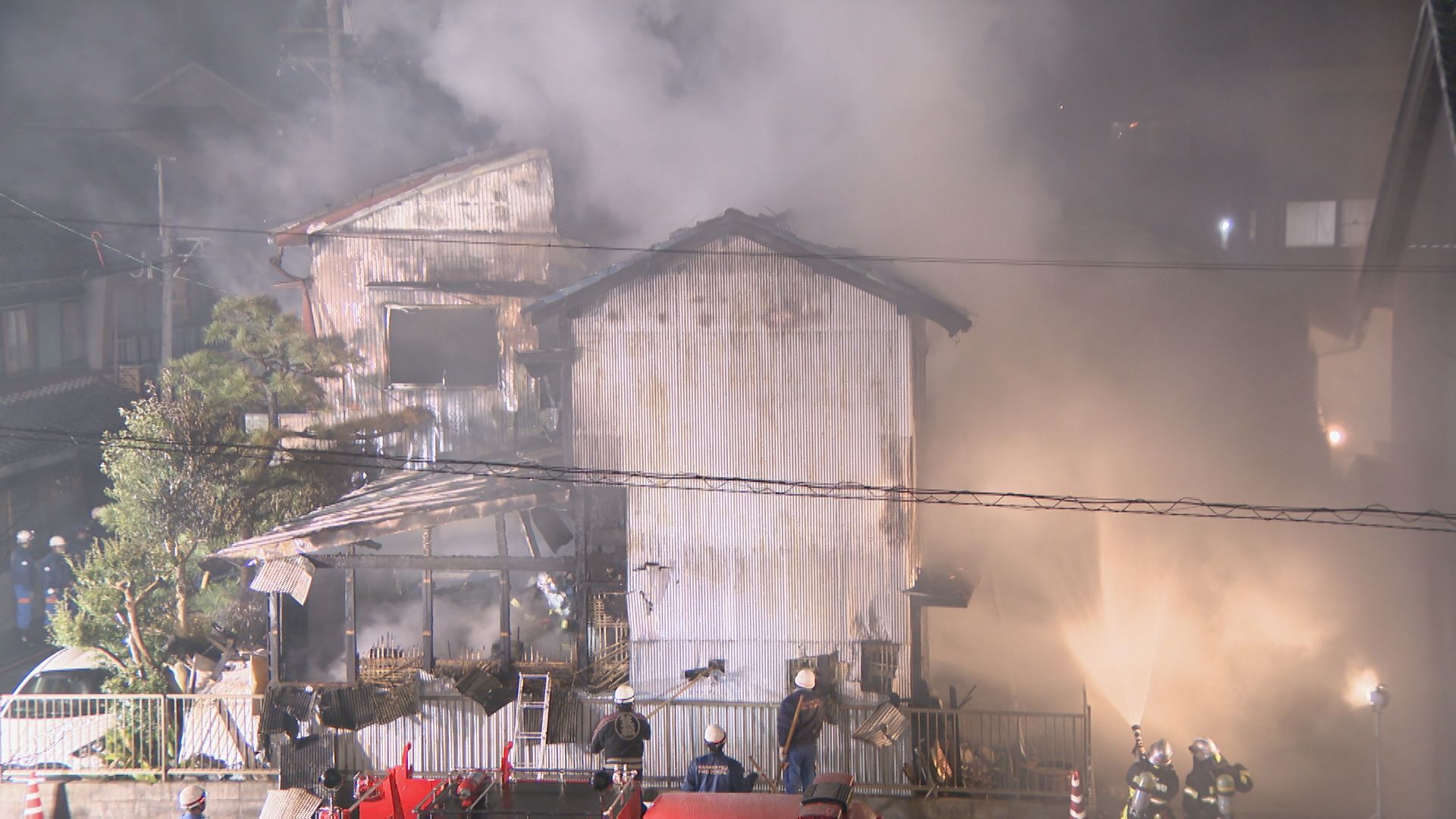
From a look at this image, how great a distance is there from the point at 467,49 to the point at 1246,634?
20924 millimetres

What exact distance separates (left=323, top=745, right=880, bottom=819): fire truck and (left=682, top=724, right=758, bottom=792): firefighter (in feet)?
2.66

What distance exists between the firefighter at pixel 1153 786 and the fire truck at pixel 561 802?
13.4 ft

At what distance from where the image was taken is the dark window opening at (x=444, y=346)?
19250 mm

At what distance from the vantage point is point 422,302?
19.2 metres

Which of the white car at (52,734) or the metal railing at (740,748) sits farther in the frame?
the white car at (52,734)

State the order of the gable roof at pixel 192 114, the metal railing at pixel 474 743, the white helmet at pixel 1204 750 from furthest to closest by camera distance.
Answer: the gable roof at pixel 192 114 < the metal railing at pixel 474 743 < the white helmet at pixel 1204 750

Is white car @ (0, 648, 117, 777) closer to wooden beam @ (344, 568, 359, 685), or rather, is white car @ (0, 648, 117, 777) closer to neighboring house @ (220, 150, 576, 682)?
wooden beam @ (344, 568, 359, 685)

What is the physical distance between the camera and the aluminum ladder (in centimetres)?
1318

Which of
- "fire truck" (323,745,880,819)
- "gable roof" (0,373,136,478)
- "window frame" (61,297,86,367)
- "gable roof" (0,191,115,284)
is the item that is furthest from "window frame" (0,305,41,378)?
"fire truck" (323,745,880,819)

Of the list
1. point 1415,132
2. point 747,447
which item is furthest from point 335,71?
point 1415,132

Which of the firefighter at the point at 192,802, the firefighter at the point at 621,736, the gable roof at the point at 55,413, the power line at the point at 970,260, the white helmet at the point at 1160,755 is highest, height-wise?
the power line at the point at 970,260

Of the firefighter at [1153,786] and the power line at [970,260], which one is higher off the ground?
the power line at [970,260]

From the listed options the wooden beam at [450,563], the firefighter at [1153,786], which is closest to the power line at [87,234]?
the wooden beam at [450,563]

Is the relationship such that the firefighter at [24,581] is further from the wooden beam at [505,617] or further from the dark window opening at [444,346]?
the wooden beam at [505,617]
